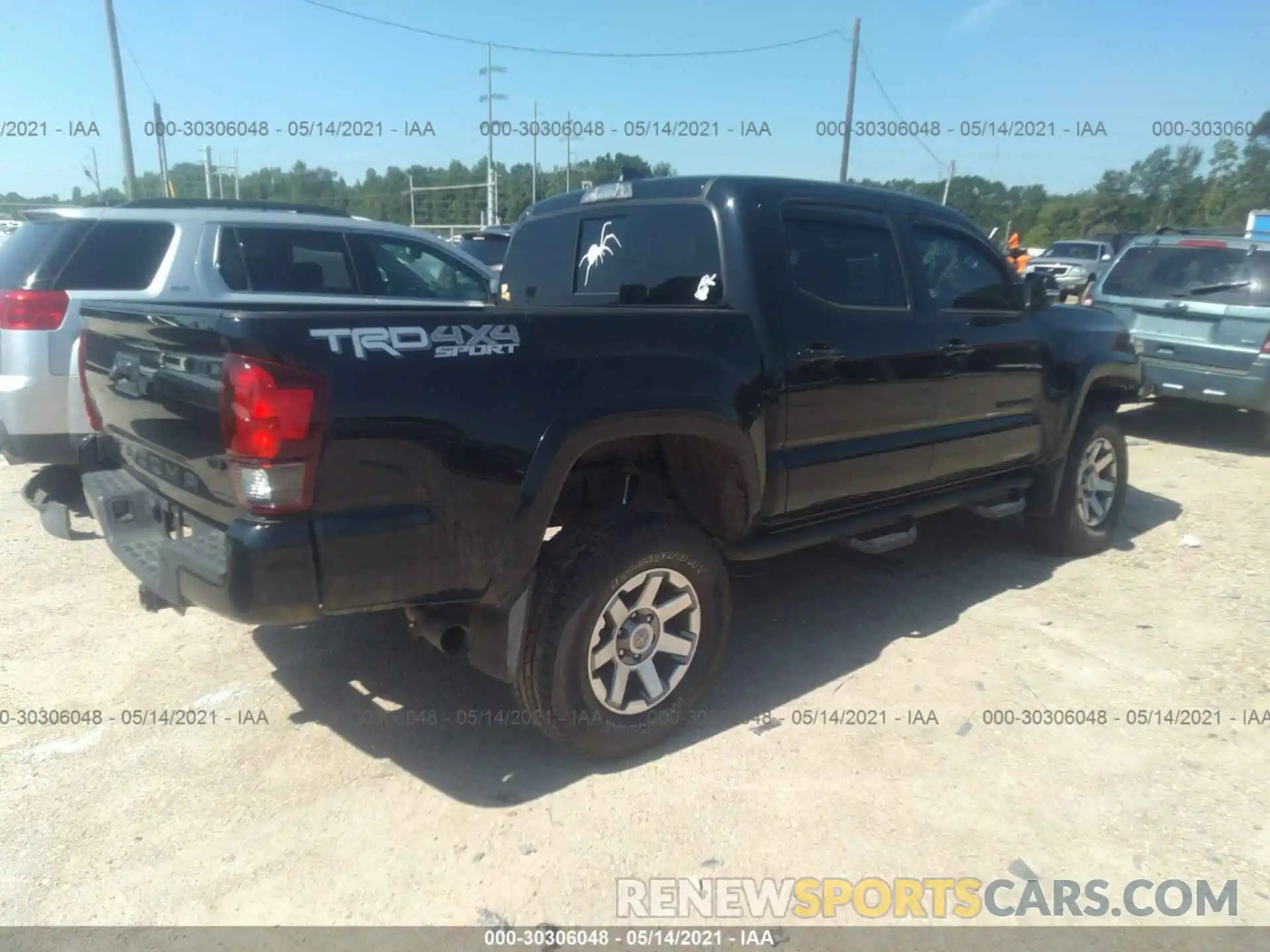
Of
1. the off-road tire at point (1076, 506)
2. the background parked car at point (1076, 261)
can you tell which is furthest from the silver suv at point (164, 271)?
the background parked car at point (1076, 261)

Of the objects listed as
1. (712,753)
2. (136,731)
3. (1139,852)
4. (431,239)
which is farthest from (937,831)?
(431,239)

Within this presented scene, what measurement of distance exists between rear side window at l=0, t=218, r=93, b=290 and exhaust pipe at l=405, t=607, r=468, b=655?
339 centimetres

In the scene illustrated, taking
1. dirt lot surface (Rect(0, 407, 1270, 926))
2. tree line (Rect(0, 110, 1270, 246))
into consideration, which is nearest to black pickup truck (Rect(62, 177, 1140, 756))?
dirt lot surface (Rect(0, 407, 1270, 926))

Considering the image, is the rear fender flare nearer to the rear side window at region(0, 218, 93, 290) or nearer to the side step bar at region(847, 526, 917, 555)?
the side step bar at region(847, 526, 917, 555)

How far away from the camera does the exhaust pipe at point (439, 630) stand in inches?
111

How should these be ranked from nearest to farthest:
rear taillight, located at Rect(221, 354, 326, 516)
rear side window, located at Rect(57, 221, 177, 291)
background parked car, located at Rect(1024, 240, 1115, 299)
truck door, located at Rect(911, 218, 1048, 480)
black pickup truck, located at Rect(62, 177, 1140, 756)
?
1. rear taillight, located at Rect(221, 354, 326, 516)
2. black pickup truck, located at Rect(62, 177, 1140, 756)
3. truck door, located at Rect(911, 218, 1048, 480)
4. rear side window, located at Rect(57, 221, 177, 291)
5. background parked car, located at Rect(1024, 240, 1115, 299)

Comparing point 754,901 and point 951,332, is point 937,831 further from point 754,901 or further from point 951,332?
point 951,332

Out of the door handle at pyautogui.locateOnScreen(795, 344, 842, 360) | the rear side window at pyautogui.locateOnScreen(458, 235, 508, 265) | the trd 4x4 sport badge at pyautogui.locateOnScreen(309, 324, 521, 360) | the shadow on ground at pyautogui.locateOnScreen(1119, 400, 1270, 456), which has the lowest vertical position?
the shadow on ground at pyautogui.locateOnScreen(1119, 400, 1270, 456)

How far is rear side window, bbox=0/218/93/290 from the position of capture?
4.73 metres

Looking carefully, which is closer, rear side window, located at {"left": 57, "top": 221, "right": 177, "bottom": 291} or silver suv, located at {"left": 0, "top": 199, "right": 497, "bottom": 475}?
silver suv, located at {"left": 0, "top": 199, "right": 497, "bottom": 475}

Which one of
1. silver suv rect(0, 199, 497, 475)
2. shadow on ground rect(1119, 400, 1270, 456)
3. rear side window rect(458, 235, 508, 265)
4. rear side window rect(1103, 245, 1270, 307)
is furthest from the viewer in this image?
rear side window rect(458, 235, 508, 265)

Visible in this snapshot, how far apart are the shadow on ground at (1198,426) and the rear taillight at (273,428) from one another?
307 inches

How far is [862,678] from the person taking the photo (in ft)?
12.4
